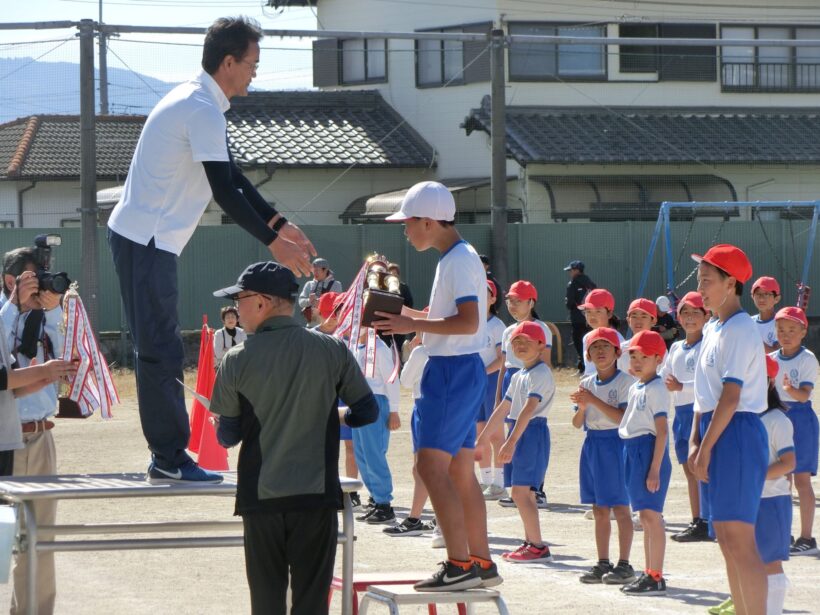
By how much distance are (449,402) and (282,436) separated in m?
1.02

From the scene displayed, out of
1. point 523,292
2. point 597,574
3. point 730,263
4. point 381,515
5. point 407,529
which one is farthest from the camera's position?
point 523,292

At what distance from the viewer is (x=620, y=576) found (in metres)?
8.30

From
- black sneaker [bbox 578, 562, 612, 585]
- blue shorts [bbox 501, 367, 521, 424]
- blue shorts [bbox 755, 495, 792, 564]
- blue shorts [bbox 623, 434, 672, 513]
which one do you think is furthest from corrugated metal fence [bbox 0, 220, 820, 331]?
blue shorts [bbox 755, 495, 792, 564]

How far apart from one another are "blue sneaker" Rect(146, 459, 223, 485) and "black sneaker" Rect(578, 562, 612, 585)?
3.27 m

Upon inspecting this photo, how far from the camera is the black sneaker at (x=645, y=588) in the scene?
8070 mm

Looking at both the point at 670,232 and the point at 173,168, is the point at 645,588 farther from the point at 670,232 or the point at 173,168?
the point at 670,232

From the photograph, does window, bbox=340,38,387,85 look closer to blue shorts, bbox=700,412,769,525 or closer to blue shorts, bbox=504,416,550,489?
blue shorts, bbox=504,416,550,489

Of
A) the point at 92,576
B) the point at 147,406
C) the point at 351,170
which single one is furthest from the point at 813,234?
the point at 147,406

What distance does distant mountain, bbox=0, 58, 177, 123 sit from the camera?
71.6 ft

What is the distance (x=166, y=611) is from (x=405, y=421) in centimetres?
892

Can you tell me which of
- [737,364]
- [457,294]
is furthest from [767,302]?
[457,294]

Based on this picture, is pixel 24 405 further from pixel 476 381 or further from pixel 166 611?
pixel 476 381

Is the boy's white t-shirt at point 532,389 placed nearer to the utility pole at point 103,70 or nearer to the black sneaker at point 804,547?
the black sneaker at point 804,547

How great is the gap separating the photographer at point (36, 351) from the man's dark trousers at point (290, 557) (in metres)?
1.79
